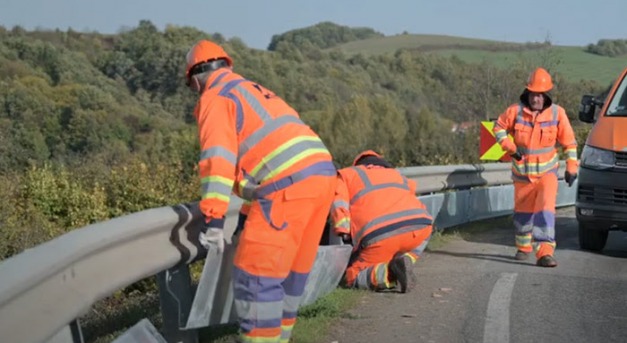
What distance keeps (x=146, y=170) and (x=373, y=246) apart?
9.96m

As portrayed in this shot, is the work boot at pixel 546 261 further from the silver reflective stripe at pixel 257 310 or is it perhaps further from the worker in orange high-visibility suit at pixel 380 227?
the silver reflective stripe at pixel 257 310

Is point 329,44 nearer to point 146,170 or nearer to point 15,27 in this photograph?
point 15,27

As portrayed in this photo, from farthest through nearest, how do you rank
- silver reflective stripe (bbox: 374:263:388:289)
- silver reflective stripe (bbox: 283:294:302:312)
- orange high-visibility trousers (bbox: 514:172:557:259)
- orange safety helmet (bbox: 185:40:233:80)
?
1. orange high-visibility trousers (bbox: 514:172:557:259)
2. silver reflective stripe (bbox: 374:263:388:289)
3. silver reflective stripe (bbox: 283:294:302:312)
4. orange safety helmet (bbox: 185:40:233:80)

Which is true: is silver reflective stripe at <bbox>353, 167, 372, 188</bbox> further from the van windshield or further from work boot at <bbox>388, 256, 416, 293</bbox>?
the van windshield

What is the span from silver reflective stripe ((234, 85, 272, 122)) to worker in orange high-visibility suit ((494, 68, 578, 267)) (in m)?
4.92

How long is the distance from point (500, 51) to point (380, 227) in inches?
2505

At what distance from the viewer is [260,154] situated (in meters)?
5.01

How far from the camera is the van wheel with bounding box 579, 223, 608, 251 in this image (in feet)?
33.4

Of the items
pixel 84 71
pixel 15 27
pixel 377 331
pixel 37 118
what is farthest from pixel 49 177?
pixel 15 27

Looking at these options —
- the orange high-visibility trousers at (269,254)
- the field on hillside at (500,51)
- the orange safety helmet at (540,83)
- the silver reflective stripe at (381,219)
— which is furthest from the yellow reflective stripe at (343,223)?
the field on hillside at (500,51)

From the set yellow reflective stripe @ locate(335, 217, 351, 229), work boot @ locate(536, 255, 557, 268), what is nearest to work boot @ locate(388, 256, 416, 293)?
yellow reflective stripe @ locate(335, 217, 351, 229)

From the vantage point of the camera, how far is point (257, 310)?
490 centimetres

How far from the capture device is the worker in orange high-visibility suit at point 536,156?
9391 millimetres

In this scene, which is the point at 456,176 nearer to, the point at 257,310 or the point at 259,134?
the point at 259,134
